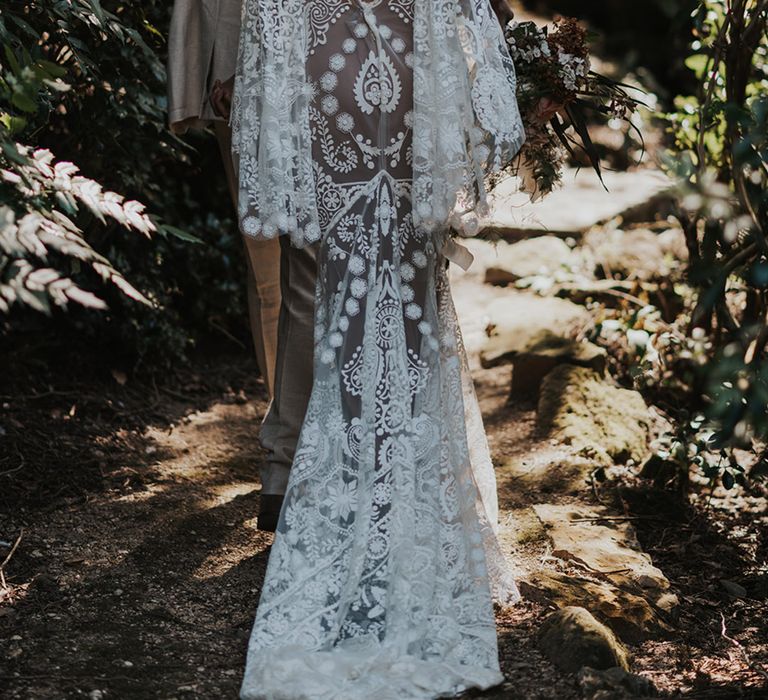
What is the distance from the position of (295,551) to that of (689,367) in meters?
2.32

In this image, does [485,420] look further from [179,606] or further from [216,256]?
[179,606]

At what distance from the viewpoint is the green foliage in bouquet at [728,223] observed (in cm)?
206

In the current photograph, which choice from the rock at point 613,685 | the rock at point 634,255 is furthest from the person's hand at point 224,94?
the rock at point 634,255

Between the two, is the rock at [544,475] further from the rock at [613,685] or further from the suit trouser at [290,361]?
the rock at [613,685]

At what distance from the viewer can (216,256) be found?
4629mm

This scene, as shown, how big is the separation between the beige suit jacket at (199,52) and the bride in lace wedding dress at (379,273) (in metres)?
0.24

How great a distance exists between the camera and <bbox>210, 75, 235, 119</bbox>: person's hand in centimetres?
302

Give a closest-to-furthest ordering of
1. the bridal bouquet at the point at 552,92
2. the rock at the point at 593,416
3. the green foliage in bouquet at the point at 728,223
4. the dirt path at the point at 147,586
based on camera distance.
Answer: the green foliage in bouquet at the point at 728,223 < the dirt path at the point at 147,586 < the bridal bouquet at the point at 552,92 < the rock at the point at 593,416

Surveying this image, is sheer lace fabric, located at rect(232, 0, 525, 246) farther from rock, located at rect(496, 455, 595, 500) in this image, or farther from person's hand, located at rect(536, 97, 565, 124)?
rock, located at rect(496, 455, 595, 500)

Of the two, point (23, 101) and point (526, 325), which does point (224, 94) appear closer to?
point (23, 101)

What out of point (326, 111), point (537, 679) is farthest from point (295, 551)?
point (326, 111)

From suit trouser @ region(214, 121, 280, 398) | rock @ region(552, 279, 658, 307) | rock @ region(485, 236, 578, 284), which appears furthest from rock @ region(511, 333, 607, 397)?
suit trouser @ region(214, 121, 280, 398)

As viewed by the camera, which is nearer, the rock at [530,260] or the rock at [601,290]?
the rock at [601,290]

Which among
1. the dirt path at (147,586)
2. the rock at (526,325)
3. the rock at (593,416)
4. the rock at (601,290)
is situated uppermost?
the rock at (601,290)
